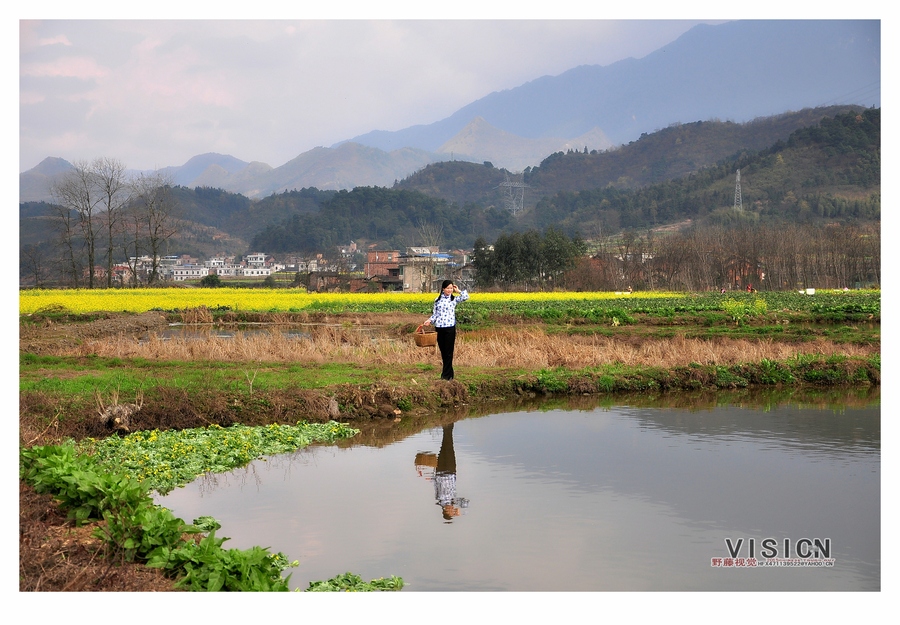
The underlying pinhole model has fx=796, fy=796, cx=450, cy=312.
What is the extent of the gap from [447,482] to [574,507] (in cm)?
155

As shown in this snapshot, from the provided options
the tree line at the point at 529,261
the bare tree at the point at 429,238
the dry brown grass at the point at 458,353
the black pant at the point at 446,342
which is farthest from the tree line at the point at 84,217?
the black pant at the point at 446,342

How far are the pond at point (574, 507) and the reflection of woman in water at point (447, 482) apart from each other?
0.03 m

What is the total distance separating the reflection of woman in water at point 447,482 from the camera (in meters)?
7.32

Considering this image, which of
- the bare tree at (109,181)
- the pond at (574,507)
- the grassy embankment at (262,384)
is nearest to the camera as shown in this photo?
the grassy embankment at (262,384)

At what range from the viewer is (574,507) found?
7.32 meters

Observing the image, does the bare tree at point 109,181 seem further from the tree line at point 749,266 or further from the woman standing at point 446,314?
the woman standing at point 446,314

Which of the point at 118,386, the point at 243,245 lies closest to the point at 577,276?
the point at 118,386

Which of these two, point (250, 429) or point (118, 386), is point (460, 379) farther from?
point (118, 386)

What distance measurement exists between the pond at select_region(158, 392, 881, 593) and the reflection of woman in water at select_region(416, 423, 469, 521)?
0.03 meters

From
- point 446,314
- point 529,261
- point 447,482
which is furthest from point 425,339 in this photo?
point 529,261

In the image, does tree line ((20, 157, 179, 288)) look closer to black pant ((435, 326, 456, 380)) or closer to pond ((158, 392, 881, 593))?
black pant ((435, 326, 456, 380))

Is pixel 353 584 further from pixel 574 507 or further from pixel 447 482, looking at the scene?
pixel 447 482

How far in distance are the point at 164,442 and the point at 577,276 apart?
55028 millimetres

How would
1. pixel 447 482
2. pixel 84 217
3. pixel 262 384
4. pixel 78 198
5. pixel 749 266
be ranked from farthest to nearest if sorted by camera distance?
1. pixel 749 266
2. pixel 84 217
3. pixel 78 198
4. pixel 262 384
5. pixel 447 482
